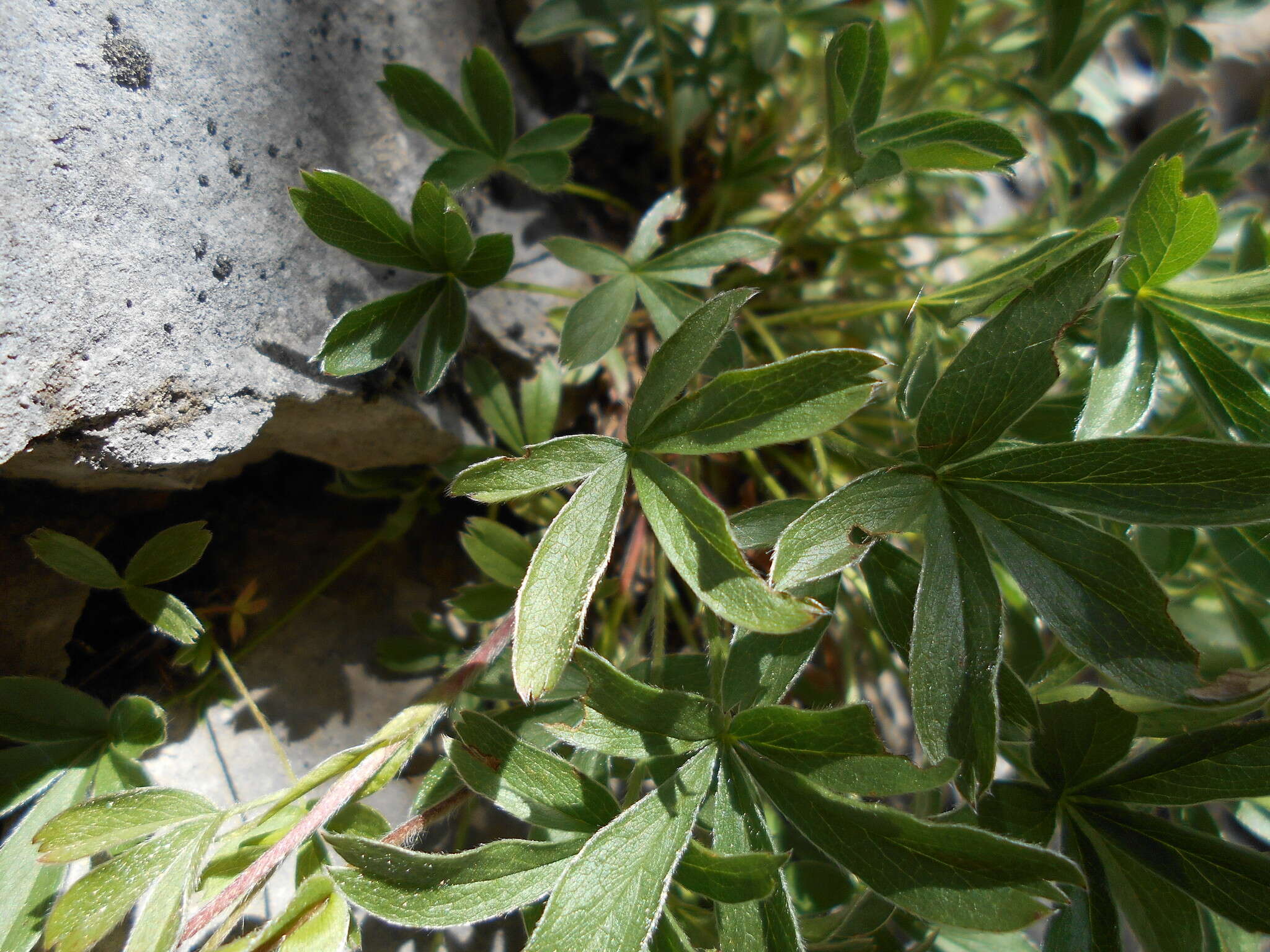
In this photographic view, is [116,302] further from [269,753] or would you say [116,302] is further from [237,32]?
[269,753]

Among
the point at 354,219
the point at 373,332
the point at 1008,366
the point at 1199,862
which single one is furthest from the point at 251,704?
the point at 1199,862

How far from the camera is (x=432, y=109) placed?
1252mm

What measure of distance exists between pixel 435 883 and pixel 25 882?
57 cm

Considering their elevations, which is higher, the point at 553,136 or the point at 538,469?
the point at 553,136

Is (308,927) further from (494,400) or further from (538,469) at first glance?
(494,400)

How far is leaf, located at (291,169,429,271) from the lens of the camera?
1043 millimetres

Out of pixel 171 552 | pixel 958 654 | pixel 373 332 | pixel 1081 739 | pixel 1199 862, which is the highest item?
pixel 373 332

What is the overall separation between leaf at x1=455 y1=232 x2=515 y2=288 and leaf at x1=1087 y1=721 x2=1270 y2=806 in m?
1.10

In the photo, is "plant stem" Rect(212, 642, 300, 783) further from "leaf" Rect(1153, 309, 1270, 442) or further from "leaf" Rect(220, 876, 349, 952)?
"leaf" Rect(1153, 309, 1270, 442)

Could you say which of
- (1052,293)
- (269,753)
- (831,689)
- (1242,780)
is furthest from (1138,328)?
(269,753)

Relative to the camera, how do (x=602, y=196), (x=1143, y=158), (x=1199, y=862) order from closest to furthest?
(x=1199, y=862) → (x=1143, y=158) → (x=602, y=196)

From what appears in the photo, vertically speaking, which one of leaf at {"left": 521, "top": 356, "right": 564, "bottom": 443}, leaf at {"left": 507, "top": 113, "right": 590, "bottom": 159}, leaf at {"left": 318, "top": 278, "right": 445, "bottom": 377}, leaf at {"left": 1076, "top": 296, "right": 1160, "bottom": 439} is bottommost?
leaf at {"left": 1076, "top": 296, "right": 1160, "bottom": 439}

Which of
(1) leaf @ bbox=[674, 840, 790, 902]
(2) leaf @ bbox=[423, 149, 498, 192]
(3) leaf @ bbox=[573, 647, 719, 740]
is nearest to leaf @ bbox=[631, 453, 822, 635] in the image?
(3) leaf @ bbox=[573, 647, 719, 740]

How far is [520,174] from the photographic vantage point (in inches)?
51.0
